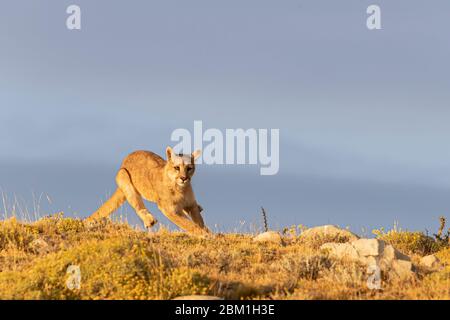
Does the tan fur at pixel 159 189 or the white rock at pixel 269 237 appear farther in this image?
the white rock at pixel 269 237

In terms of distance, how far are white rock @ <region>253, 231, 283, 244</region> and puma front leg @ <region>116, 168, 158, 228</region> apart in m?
3.14

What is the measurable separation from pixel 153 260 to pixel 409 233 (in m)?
10.2

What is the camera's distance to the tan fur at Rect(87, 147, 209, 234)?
16484mm

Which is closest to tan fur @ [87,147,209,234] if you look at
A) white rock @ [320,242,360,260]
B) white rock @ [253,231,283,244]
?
white rock @ [253,231,283,244]

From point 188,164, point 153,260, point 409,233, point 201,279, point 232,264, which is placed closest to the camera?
point 201,279

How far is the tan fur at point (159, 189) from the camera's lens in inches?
649

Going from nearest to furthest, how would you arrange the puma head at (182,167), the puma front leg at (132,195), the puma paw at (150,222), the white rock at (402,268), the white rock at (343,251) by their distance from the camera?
the white rock at (402,268) < the white rock at (343,251) < the puma head at (182,167) < the puma paw at (150,222) < the puma front leg at (132,195)

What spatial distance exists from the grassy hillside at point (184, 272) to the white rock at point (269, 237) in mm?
482

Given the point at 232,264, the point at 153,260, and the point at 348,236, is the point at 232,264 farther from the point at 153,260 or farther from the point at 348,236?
the point at 348,236

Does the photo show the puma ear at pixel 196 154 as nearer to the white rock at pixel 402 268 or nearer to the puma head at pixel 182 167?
the puma head at pixel 182 167

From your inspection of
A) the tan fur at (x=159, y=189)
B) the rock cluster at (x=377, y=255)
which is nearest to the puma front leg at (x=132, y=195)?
the tan fur at (x=159, y=189)

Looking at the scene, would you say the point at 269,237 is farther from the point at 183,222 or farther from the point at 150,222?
the point at 150,222
